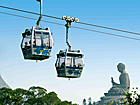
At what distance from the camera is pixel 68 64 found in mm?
17469

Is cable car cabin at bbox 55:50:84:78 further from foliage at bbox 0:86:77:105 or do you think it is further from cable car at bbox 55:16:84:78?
foliage at bbox 0:86:77:105

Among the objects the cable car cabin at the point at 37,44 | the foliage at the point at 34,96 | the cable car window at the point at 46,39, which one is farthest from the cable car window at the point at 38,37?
the foliage at the point at 34,96

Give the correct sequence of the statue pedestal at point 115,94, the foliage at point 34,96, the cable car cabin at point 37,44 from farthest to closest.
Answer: the statue pedestal at point 115,94
the foliage at point 34,96
the cable car cabin at point 37,44

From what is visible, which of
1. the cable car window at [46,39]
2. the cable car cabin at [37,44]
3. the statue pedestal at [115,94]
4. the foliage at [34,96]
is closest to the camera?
the cable car cabin at [37,44]

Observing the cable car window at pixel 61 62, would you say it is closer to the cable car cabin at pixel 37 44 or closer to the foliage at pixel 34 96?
the cable car cabin at pixel 37 44

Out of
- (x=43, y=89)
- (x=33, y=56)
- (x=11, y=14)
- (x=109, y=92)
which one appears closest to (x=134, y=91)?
(x=33, y=56)

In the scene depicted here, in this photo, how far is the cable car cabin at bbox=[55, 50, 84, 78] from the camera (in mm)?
17297

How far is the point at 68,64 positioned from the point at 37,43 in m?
2.05

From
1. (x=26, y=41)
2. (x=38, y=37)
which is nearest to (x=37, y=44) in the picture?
(x=38, y=37)

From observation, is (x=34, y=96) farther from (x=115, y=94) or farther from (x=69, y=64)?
(x=69, y=64)

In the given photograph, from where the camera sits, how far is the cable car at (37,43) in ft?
52.8

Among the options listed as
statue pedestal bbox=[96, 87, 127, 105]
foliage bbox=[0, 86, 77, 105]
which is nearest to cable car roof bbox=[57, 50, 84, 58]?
foliage bbox=[0, 86, 77, 105]

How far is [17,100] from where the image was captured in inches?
3447

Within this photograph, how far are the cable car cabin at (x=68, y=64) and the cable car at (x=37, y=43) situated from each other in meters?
1.00
